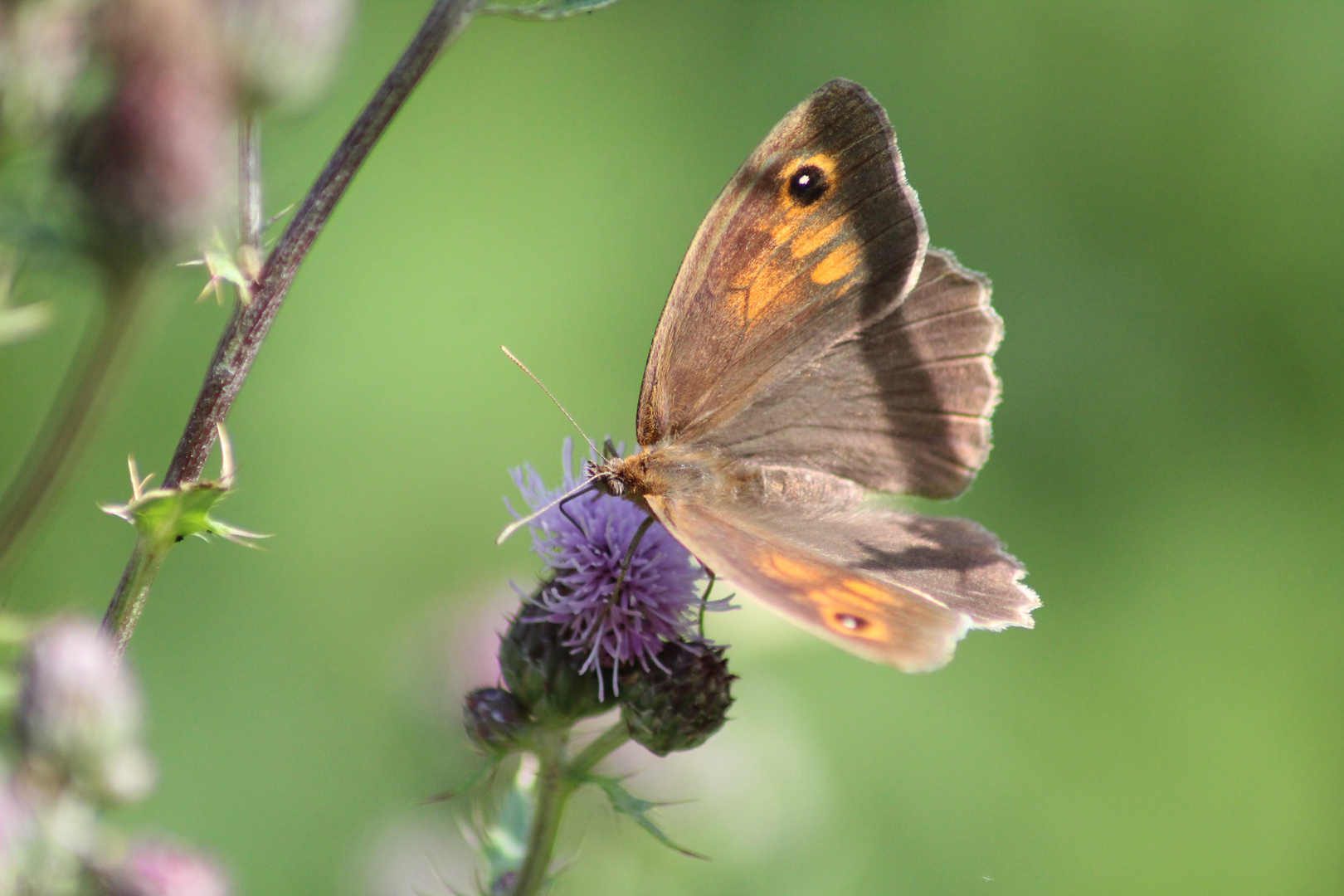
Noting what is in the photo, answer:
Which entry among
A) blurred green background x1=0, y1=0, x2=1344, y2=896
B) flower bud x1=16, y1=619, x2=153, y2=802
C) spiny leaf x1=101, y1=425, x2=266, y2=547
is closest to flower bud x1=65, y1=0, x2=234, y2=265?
spiny leaf x1=101, y1=425, x2=266, y2=547

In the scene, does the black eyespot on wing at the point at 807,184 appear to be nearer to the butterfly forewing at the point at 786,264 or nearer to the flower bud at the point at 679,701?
the butterfly forewing at the point at 786,264

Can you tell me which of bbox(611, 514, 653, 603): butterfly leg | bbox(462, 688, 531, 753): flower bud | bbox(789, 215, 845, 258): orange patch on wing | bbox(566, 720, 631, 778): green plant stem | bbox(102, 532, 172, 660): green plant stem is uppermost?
bbox(789, 215, 845, 258): orange patch on wing

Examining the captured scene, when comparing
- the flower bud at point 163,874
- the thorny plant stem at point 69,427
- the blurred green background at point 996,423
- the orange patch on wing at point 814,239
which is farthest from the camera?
the blurred green background at point 996,423

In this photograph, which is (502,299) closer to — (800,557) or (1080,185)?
(1080,185)

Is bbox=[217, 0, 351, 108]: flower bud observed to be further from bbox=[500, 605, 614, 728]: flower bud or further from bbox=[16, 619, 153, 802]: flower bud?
bbox=[500, 605, 614, 728]: flower bud

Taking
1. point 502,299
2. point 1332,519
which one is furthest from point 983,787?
point 502,299

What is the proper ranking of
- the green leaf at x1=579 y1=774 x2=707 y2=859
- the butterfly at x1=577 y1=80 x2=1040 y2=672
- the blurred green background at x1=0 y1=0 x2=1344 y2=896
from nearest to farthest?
the green leaf at x1=579 y1=774 x2=707 y2=859 → the butterfly at x1=577 y1=80 x2=1040 y2=672 → the blurred green background at x1=0 y1=0 x2=1344 y2=896

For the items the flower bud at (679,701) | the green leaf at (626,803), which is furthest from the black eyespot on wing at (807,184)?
the green leaf at (626,803)
